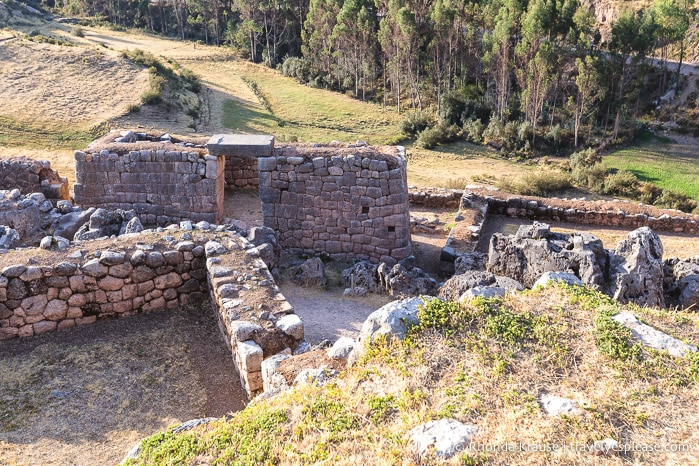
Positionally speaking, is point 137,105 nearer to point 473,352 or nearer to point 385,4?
point 385,4

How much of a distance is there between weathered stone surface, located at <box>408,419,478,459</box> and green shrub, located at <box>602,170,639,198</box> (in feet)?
75.7

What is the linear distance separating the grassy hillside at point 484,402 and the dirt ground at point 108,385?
1558mm

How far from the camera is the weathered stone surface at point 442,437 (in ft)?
15.9

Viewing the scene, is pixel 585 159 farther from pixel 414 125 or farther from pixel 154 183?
pixel 154 183

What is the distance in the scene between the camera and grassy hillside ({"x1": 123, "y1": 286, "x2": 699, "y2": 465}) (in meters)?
4.99

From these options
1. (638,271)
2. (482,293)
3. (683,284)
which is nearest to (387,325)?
(482,293)

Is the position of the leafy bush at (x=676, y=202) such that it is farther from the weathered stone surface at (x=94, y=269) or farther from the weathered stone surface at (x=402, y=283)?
the weathered stone surface at (x=94, y=269)

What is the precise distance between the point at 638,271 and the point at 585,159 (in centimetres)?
2059

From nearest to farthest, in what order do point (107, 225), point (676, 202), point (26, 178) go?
1. point (107, 225)
2. point (26, 178)
3. point (676, 202)

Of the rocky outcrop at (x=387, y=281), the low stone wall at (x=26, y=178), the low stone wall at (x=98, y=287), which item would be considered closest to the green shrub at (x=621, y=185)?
the rocky outcrop at (x=387, y=281)

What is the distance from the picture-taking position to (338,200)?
A: 13602 millimetres

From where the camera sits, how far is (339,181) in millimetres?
13461

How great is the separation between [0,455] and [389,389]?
4244 mm

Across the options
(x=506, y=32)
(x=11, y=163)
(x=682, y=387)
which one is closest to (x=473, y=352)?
(x=682, y=387)
